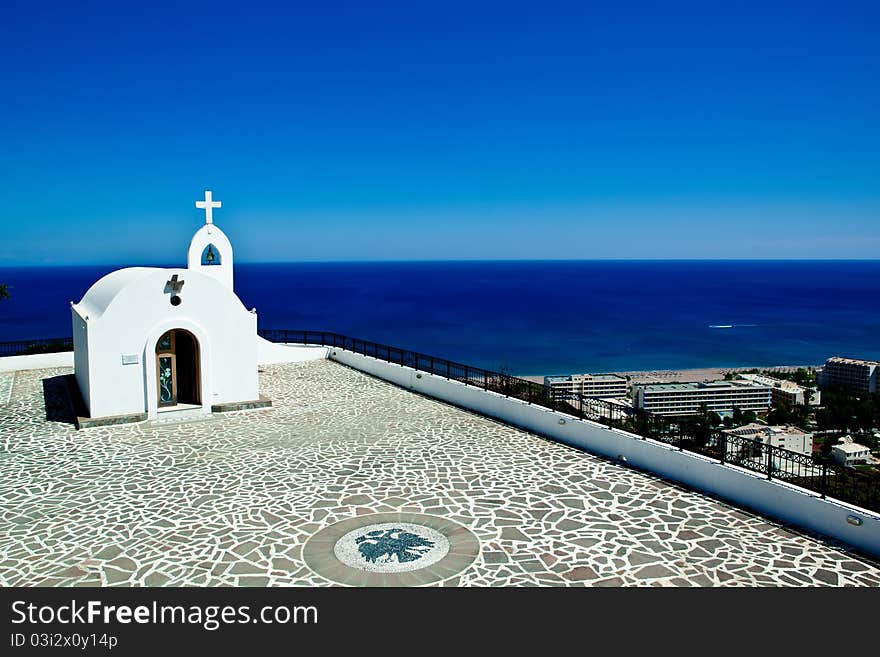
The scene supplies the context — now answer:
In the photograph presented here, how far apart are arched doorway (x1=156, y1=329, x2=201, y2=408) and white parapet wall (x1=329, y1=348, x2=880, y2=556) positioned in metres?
5.88

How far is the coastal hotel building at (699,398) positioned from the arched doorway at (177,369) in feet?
87.1

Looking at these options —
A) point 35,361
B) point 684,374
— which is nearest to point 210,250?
point 35,361

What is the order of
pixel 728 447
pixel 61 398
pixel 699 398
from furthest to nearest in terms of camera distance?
1. pixel 699 398
2. pixel 61 398
3. pixel 728 447

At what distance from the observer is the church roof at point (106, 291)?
13406mm

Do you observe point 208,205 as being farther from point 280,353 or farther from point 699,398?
point 699,398

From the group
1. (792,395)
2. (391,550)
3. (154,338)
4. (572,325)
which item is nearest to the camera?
(391,550)

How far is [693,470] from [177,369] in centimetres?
1129

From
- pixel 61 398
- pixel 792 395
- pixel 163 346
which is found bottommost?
pixel 792 395

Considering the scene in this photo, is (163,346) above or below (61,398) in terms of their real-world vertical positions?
above

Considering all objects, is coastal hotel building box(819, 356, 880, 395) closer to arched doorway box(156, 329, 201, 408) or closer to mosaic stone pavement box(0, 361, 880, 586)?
mosaic stone pavement box(0, 361, 880, 586)

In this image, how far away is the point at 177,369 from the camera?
14.5 m

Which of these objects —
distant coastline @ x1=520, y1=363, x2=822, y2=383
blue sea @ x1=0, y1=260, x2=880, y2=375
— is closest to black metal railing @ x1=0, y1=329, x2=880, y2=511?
distant coastline @ x1=520, y1=363, x2=822, y2=383

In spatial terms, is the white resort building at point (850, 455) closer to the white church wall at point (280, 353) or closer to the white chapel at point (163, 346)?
the white chapel at point (163, 346)

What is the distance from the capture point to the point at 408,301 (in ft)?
392
